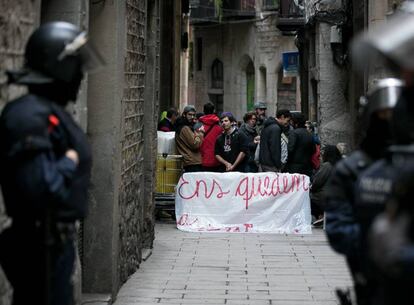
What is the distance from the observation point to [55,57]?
546cm

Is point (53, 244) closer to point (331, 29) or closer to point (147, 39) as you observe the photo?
point (147, 39)

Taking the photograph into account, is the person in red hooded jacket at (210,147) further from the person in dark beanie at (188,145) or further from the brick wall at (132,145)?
the brick wall at (132,145)

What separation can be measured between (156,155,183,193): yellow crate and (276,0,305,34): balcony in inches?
505

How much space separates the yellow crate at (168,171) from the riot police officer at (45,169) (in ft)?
39.2

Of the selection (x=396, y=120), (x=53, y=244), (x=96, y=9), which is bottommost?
(x=53, y=244)

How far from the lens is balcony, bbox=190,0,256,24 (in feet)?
144

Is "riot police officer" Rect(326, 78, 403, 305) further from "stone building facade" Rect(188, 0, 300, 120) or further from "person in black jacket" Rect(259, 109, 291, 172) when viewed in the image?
"stone building facade" Rect(188, 0, 300, 120)

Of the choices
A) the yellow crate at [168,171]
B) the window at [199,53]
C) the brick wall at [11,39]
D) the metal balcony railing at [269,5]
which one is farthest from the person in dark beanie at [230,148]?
the window at [199,53]

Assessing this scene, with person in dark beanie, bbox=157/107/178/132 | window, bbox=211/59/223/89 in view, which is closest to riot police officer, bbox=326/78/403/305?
person in dark beanie, bbox=157/107/178/132

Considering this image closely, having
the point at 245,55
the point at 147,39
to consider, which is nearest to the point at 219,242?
the point at 147,39

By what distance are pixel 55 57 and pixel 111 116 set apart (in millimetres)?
4910

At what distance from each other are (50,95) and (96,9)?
5.12 m

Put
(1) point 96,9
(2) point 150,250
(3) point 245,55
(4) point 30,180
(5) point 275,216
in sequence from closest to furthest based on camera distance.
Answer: (4) point 30,180 < (1) point 96,9 < (2) point 150,250 < (5) point 275,216 < (3) point 245,55

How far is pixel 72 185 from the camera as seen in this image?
530cm
